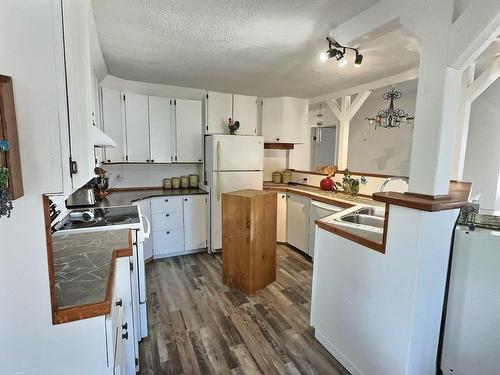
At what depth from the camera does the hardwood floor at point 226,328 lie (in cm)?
184

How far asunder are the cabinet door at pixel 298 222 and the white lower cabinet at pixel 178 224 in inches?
48.5

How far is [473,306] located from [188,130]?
3472 mm

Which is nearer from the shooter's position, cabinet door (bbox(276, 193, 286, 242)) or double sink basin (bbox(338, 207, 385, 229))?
double sink basin (bbox(338, 207, 385, 229))

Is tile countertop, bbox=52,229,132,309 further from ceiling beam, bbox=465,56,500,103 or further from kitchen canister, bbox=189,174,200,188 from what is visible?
ceiling beam, bbox=465,56,500,103

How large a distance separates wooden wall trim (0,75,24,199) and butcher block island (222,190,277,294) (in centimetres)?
197

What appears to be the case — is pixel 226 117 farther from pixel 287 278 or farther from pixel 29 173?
pixel 29 173

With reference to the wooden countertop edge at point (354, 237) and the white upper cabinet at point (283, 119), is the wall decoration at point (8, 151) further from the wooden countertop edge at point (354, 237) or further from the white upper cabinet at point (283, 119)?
the white upper cabinet at point (283, 119)

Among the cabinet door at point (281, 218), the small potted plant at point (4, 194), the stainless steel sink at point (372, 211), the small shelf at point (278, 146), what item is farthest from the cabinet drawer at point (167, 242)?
the small potted plant at point (4, 194)

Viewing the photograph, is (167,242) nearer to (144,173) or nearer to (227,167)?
(144,173)

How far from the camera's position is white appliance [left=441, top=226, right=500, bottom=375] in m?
1.41

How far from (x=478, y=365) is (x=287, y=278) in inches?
71.4

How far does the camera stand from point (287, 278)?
10.1 feet

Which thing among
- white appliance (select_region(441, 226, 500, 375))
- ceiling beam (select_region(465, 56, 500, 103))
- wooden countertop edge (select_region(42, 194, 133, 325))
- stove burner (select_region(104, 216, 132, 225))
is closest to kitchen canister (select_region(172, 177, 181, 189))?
stove burner (select_region(104, 216, 132, 225))

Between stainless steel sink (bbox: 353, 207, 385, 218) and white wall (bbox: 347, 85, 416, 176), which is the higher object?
white wall (bbox: 347, 85, 416, 176)
